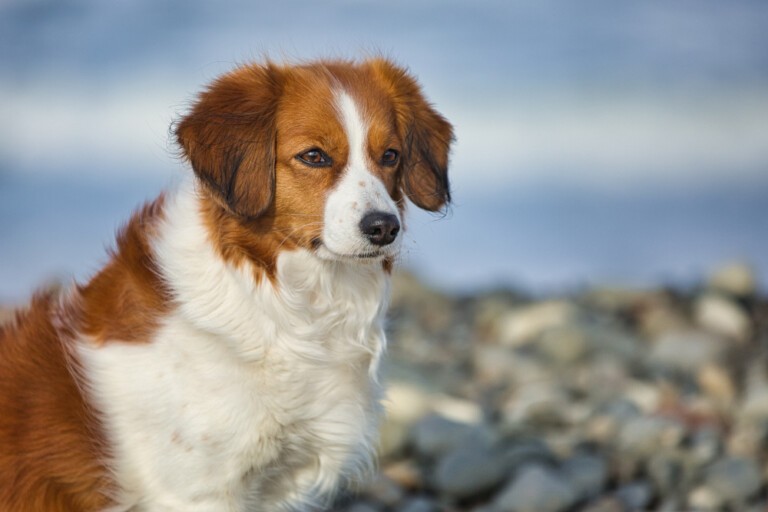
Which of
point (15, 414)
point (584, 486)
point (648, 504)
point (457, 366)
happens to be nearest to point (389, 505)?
point (584, 486)

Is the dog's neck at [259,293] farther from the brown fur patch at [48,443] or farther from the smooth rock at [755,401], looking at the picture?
the smooth rock at [755,401]

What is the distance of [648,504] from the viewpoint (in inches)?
243

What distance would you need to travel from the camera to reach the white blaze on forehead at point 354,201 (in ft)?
13.1

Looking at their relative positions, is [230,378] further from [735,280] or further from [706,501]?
[735,280]

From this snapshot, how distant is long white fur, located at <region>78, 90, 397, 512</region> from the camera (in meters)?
4.07

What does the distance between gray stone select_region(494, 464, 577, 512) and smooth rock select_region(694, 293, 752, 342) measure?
4171 millimetres

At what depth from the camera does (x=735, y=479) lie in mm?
6172

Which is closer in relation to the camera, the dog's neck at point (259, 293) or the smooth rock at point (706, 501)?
the dog's neck at point (259, 293)

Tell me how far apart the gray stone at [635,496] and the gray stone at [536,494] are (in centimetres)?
32

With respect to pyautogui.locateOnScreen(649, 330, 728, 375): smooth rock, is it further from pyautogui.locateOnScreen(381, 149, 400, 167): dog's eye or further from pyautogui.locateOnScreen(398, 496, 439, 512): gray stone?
pyautogui.locateOnScreen(381, 149, 400, 167): dog's eye

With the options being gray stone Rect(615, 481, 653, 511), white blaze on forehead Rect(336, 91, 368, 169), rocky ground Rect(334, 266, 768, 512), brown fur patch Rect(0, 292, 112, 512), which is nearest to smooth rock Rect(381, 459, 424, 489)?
rocky ground Rect(334, 266, 768, 512)

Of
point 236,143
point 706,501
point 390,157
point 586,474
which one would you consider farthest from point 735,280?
point 236,143

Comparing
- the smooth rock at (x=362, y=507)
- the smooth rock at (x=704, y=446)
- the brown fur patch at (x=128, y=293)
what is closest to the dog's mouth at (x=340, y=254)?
the brown fur patch at (x=128, y=293)

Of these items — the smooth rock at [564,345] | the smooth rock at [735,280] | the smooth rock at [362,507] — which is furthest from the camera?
the smooth rock at [735,280]
